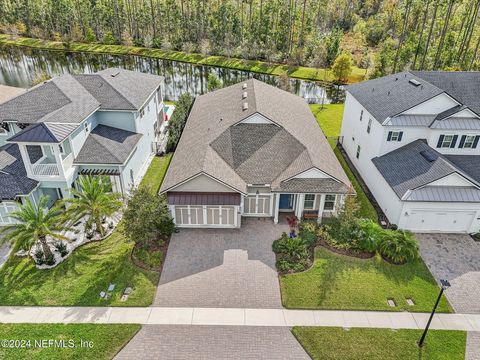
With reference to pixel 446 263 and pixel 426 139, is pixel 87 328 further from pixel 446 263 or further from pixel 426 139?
pixel 426 139

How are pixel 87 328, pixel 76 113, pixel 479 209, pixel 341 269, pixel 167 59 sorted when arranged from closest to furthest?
pixel 87 328 < pixel 341 269 < pixel 479 209 < pixel 76 113 < pixel 167 59

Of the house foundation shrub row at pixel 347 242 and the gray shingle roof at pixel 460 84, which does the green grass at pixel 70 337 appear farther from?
the gray shingle roof at pixel 460 84

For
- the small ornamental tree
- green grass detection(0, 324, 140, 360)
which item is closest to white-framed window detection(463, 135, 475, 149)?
the small ornamental tree

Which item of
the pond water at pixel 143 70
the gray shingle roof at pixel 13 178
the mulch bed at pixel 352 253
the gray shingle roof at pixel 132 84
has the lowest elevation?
the mulch bed at pixel 352 253

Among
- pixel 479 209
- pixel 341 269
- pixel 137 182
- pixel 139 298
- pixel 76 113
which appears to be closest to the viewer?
pixel 139 298

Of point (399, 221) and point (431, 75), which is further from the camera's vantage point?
point (431, 75)

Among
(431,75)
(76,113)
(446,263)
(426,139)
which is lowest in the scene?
(446,263)

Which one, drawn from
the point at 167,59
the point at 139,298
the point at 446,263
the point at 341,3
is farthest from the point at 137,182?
the point at 341,3

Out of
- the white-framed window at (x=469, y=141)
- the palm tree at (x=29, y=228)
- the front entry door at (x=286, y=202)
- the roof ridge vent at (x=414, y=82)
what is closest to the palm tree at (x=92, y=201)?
the palm tree at (x=29, y=228)
